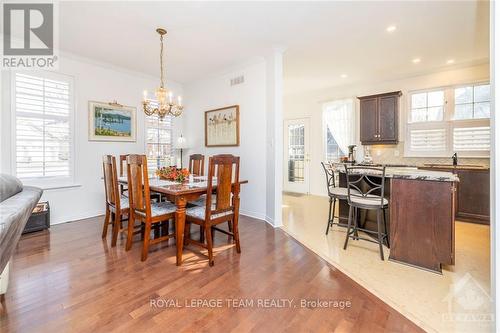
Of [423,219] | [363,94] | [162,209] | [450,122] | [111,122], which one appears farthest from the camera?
[363,94]

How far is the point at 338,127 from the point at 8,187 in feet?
19.1

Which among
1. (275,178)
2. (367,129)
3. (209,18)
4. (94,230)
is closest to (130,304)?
(94,230)

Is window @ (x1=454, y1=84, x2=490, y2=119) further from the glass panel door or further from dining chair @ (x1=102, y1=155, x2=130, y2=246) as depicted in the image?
dining chair @ (x1=102, y1=155, x2=130, y2=246)

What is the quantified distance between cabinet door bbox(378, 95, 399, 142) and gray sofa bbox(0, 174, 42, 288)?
5471mm

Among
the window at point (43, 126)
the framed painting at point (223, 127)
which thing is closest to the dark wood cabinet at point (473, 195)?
the framed painting at point (223, 127)

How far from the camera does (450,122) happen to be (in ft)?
14.8

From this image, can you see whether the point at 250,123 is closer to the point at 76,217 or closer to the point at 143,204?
the point at 143,204

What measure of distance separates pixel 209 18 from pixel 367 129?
391 cm

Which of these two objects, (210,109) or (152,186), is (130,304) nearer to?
(152,186)

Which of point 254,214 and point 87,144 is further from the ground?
point 87,144

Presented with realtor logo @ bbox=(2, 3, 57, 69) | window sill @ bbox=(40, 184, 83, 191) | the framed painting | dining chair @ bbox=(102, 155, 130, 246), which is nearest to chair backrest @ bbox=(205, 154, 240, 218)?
dining chair @ bbox=(102, 155, 130, 246)

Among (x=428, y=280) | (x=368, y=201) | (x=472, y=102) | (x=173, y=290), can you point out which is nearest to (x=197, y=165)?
(x=173, y=290)

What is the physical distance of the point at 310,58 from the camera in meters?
4.14

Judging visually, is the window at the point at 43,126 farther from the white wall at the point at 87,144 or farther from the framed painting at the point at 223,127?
the framed painting at the point at 223,127
